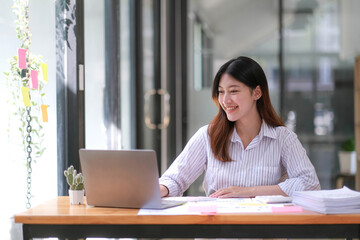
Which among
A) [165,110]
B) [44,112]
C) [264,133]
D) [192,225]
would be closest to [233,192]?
[264,133]

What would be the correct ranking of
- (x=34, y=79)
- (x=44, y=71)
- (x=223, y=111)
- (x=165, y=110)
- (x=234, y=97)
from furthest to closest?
(x=165, y=110) → (x=223, y=111) → (x=234, y=97) → (x=44, y=71) → (x=34, y=79)

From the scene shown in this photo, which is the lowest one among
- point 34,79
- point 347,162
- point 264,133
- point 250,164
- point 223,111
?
point 347,162

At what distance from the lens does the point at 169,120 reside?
5.71m

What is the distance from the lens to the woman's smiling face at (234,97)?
2713 millimetres

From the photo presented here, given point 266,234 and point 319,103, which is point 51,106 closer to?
point 266,234

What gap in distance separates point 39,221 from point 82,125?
1.06 m

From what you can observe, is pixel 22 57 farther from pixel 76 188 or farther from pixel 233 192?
pixel 233 192

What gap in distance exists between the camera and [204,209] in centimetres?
209

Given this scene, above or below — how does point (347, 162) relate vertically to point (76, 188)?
below

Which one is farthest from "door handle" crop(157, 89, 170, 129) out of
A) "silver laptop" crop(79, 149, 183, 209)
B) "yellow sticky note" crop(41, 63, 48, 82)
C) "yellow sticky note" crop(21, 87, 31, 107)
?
"silver laptop" crop(79, 149, 183, 209)

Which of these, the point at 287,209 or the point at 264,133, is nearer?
the point at 287,209

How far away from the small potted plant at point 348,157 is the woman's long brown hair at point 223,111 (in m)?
3.39

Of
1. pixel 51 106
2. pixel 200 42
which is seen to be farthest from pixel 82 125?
pixel 200 42

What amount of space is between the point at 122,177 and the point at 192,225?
318mm
